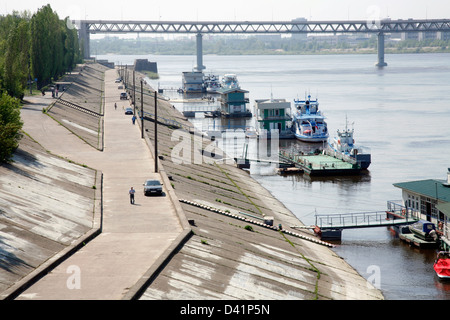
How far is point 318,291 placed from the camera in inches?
1192

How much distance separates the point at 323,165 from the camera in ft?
227

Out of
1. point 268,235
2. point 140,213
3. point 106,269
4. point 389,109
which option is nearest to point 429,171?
point 268,235

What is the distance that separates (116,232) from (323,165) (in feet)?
128

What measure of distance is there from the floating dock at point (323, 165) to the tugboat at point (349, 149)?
87cm

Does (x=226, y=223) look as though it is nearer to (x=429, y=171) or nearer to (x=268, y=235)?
(x=268, y=235)

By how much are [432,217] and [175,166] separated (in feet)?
68.1

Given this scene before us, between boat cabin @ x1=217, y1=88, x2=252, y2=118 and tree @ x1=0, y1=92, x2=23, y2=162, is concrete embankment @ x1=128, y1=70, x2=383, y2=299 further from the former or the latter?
boat cabin @ x1=217, y1=88, x2=252, y2=118

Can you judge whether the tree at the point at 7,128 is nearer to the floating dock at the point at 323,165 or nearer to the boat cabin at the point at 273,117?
the floating dock at the point at 323,165

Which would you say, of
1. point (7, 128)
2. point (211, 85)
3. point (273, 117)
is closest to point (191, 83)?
point (211, 85)

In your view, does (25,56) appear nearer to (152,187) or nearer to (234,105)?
(234,105)

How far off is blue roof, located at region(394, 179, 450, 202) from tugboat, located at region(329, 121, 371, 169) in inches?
887

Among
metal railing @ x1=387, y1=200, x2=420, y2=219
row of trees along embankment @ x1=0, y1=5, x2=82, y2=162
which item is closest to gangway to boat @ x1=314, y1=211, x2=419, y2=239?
metal railing @ x1=387, y1=200, x2=420, y2=219

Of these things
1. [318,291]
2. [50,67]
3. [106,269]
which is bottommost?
[318,291]

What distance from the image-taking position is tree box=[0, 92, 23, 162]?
4175 cm
